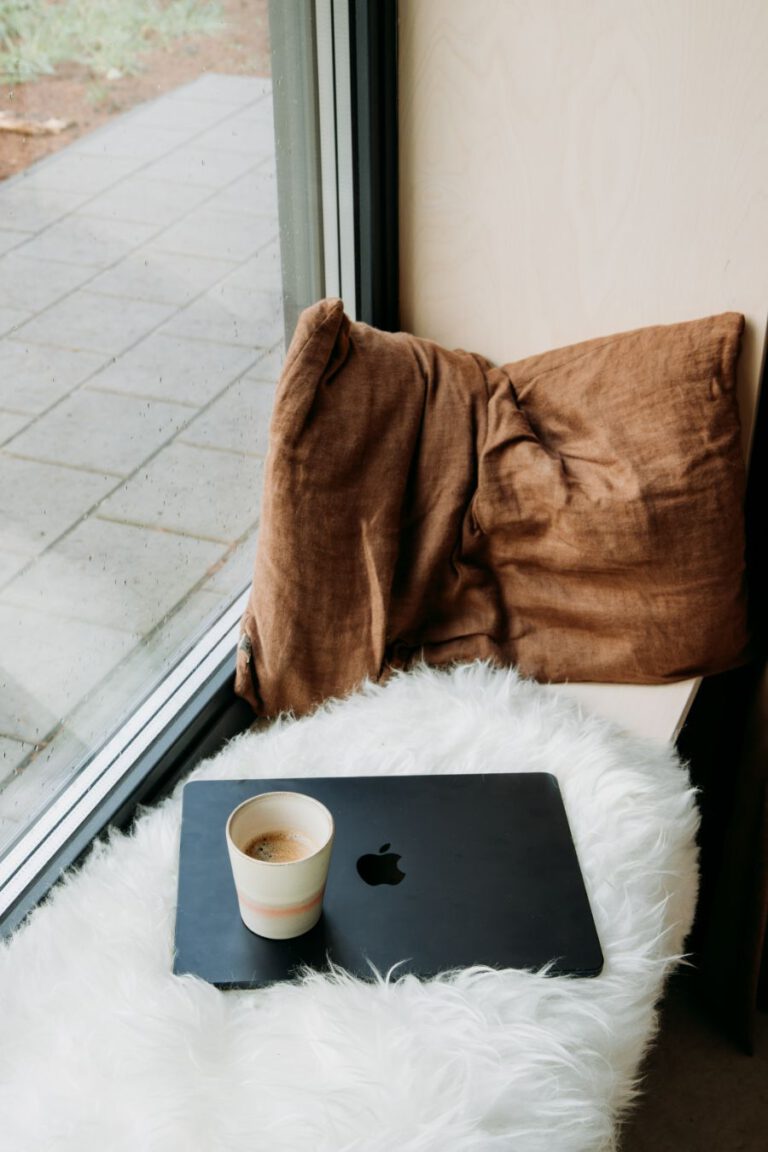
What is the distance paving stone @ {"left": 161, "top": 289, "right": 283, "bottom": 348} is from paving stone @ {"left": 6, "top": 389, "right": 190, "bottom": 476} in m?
0.09

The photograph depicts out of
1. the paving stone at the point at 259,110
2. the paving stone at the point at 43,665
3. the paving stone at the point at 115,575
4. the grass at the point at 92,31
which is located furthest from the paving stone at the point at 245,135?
the paving stone at the point at 43,665

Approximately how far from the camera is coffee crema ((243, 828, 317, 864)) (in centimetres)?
91

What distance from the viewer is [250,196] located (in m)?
1.31

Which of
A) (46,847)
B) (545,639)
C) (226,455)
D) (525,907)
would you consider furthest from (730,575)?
(46,847)

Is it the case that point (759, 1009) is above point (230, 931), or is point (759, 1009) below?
below

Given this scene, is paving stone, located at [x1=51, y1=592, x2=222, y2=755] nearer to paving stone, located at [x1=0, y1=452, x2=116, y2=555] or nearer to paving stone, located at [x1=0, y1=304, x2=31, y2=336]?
paving stone, located at [x1=0, y1=452, x2=116, y2=555]

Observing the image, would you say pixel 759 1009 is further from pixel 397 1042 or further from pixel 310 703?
pixel 397 1042

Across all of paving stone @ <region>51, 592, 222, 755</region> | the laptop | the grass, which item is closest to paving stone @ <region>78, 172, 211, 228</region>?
the grass

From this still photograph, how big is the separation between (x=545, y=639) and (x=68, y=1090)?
0.73 meters

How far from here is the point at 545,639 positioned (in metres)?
1.31

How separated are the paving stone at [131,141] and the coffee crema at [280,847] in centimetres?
64

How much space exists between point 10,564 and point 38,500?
0.22 feet

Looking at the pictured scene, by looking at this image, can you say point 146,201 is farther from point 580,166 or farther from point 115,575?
point 580,166

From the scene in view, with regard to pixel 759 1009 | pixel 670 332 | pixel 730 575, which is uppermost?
pixel 670 332
